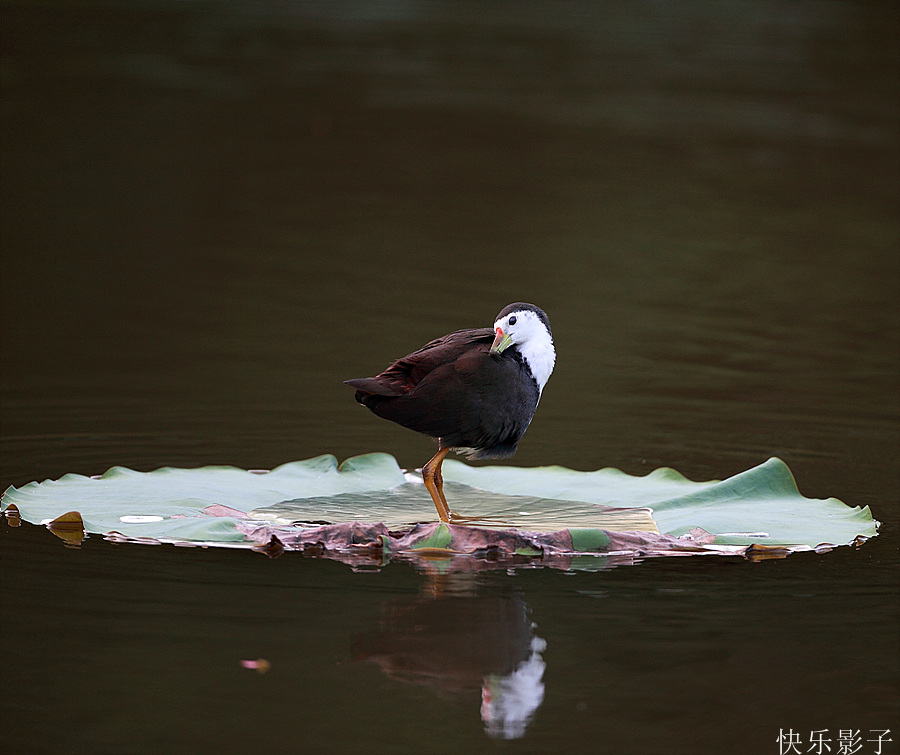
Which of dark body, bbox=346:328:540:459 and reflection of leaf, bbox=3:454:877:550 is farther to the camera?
reflection of leaf, bbox=3:454:877:550

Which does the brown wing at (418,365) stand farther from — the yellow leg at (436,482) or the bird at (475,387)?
the yellow leg at (436,482)

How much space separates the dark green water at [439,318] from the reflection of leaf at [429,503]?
13 cm

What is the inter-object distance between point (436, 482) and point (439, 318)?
12.9 ft

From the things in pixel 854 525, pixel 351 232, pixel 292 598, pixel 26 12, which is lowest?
pixel 292 598

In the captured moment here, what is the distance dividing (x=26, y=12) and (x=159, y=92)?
363 cm

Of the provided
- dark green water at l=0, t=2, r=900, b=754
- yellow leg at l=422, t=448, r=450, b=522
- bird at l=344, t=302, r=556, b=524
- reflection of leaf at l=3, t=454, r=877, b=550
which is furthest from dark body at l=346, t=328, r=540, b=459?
dark green water at l=0, t=2, r=900, b=754

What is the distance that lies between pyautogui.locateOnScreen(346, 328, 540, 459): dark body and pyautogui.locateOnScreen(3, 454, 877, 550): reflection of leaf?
41 cm

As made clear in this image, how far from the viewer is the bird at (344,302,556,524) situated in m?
4.68

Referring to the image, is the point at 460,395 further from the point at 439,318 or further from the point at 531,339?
the point at 439,318

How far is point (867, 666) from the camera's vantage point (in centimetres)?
390

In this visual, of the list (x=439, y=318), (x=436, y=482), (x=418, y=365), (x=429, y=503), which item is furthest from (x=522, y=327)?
(x=439, y=318)

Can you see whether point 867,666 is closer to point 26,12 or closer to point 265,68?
point 265,68

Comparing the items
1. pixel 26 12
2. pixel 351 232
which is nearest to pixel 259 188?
pixel 351 232

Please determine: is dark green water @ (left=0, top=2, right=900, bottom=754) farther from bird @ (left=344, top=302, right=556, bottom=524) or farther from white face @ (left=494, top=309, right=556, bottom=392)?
white face @ (left=494, top=309, right=556, bottom=392)
